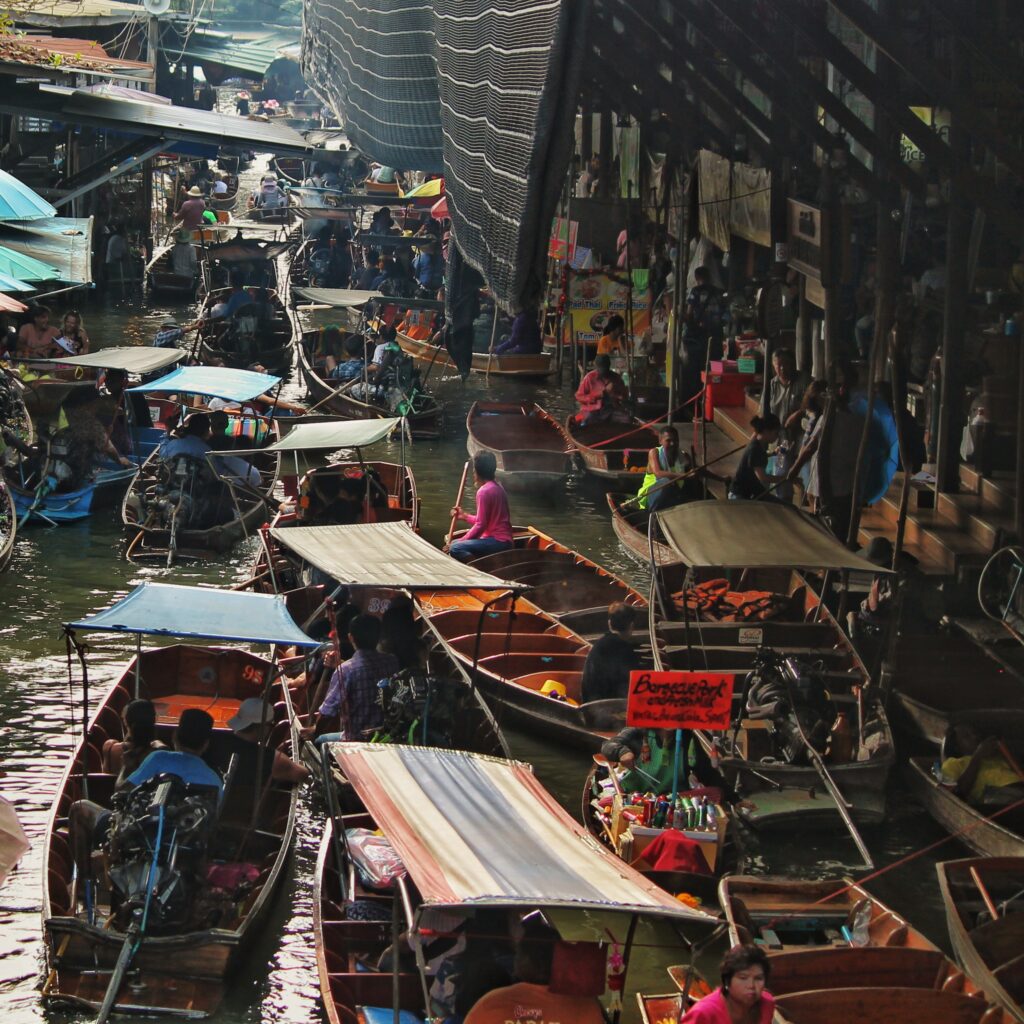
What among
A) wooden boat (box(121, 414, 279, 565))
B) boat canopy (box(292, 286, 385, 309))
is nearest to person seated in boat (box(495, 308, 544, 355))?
boat canopy (box(292, 286, 385, 309))

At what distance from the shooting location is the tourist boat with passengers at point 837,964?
7.47 meters

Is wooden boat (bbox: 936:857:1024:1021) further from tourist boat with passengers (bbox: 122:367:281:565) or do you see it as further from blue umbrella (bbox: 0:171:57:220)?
blue umbrella (bbox: 0:171:57:220)

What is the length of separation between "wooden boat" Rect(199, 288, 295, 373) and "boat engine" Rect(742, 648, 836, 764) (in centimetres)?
1491

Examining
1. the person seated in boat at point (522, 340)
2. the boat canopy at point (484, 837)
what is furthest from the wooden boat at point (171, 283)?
the boat canopy at point (484, 837)

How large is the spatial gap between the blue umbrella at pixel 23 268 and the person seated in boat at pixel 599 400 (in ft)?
22.1

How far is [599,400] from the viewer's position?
839 inches

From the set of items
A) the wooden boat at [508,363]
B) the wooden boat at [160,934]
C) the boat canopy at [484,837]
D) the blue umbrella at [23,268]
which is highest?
the blue umbrella at [23,268]

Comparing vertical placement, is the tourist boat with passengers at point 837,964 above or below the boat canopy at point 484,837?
below

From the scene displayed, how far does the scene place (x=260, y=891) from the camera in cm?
907

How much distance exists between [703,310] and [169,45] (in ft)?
91.2

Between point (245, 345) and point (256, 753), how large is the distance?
16117 mm

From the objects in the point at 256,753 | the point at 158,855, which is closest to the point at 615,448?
the point at 256,753

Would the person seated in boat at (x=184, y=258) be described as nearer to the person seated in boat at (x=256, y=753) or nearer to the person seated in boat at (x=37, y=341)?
the person seated in boat at (x=37, y=341)

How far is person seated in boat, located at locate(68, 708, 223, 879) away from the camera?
29.1 feet
